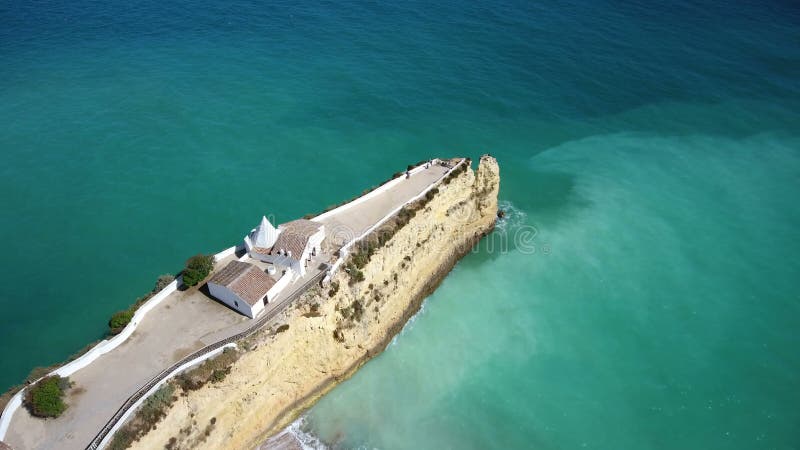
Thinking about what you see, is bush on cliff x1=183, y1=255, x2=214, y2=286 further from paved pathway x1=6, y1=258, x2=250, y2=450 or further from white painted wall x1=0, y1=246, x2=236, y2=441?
white painted wall x1=0, y1=246, x2=236, y2=441

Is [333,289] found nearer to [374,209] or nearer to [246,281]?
[246,281]

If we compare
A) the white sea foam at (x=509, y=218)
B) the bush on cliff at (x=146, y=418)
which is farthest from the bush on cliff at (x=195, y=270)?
the white sea foam at (x=509, y=218)

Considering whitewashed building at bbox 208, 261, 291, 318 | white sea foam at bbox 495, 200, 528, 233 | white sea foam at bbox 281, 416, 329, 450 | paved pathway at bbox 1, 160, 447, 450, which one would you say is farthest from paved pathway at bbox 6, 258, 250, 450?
white sea foam at bbox 495, 200, 528, 233

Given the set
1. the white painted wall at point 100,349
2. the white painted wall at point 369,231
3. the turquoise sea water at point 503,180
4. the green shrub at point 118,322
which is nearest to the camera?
the white painted wall at point 100,349

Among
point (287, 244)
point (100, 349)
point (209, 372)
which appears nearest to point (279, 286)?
point (287, 244)

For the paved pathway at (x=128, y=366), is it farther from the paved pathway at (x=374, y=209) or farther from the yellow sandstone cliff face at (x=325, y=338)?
the paved pathway at (x=374, y=209)

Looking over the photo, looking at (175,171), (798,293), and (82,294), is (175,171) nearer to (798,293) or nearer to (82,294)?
→ (82,294)
